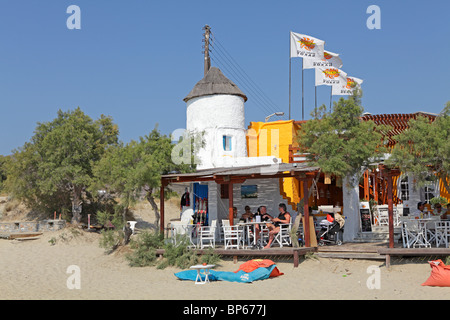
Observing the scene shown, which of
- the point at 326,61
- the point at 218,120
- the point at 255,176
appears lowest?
the point at 255,176

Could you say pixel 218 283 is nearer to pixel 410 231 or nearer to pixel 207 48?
pixel 410 231

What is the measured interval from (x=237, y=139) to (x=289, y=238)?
7.47m

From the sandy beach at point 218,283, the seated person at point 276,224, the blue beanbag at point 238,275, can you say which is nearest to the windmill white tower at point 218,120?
the sandy beach at point 218,283

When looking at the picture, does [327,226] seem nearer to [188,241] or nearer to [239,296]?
[188,241]

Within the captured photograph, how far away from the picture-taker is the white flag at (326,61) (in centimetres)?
2431

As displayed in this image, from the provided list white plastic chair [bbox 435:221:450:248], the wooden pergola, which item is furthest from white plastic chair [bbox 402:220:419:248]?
the wooden pergola

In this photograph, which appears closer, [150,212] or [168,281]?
[168,281]

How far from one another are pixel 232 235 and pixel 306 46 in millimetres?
11708

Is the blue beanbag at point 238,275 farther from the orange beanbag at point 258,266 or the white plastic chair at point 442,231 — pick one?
the white plastic chair at point 442,231

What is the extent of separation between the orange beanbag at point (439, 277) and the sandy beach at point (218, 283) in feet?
0.75

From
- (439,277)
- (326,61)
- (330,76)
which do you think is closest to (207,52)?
(326,61)

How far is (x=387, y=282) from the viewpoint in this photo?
12.1 m

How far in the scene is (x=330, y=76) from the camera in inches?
987
